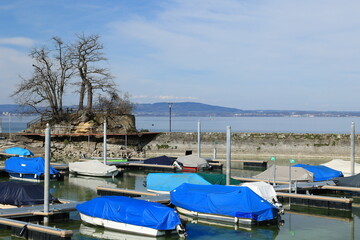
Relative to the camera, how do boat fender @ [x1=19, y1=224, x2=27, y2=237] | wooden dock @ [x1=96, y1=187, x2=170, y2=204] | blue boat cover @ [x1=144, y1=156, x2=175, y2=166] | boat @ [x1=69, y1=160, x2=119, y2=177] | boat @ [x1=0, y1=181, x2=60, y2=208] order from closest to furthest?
boat fender @ [x1=19, y1=224, x2=27, y2=237]
boat @ [x1=0, y1=181, x2=60, y2=208]
wooden dock @ [x1=96, y1=187, x2=170, y2=204]
boat @ [x1=69, y1=160, x2=119, y2=177]
blue boat cover @ [x1=144, y1=156, x2=175, y2=166]

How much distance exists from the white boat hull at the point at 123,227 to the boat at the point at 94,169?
17.7 m

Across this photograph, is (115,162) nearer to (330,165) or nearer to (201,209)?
(330,165)

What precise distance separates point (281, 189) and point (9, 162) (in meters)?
20.8

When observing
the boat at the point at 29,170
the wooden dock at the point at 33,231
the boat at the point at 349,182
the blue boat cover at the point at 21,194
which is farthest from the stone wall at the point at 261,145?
the wooden dock at the point at 33,231

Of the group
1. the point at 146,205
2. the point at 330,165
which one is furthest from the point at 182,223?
the point at 330,165

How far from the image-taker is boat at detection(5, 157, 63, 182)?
37.3 metres

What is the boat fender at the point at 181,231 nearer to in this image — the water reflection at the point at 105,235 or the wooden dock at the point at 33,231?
the water reflection at the point at 105,235

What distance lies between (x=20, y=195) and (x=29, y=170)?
14.6 metres

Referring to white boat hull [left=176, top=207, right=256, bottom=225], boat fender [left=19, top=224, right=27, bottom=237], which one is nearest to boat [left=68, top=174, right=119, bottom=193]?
white boat hull [left=176, top=207, right=256, bottom=225]

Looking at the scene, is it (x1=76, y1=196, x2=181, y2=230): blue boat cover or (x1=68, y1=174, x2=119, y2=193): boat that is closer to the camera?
(x1=76, y1=196, x2=181, y2=230): blue boat cover

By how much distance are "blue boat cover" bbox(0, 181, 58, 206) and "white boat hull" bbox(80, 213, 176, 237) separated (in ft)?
9.65

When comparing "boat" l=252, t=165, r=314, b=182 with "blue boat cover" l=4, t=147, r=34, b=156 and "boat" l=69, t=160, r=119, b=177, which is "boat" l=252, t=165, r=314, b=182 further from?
"blue boat cover" l=4, t=147, r=34, b=156

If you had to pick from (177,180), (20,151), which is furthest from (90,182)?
(20,151)

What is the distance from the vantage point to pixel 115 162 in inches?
1865
